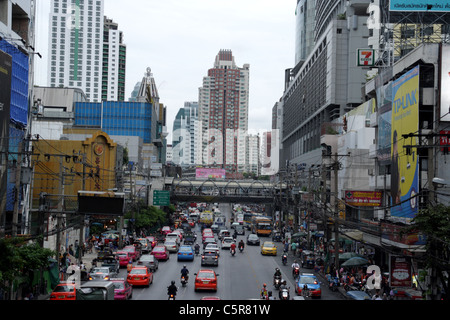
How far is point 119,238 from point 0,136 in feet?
67.7

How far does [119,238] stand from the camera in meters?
52.6

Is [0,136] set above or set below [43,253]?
above

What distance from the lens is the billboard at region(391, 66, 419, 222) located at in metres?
35.7

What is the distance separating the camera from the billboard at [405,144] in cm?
3572

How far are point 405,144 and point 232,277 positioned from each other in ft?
48.7

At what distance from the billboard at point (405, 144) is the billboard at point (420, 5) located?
6.59 m

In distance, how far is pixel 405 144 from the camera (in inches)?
1519

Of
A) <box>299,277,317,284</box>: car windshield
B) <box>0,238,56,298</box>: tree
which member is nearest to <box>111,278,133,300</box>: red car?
<box>0,238,56,298</box>: tree

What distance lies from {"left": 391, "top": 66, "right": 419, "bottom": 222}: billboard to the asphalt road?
7.49 meters

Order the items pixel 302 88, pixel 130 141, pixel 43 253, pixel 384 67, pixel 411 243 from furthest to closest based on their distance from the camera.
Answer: pixel 302 88 < pixel 130 141 < pixel 384 67 < pixel 411 243 < pixel 43 253

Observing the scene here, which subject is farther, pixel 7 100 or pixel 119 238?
pixel 119 238

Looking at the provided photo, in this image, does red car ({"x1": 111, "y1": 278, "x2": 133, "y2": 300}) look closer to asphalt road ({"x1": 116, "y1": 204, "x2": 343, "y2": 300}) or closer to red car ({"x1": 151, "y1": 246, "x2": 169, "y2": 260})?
asphalt road ({"x1": 116, "y1": 204, "x2": 343, "y2": 300})
